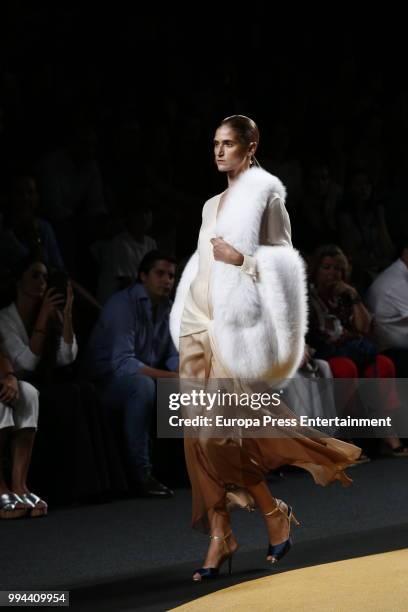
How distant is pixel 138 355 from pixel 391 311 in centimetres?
206

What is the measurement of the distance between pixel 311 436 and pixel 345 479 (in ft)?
0.58

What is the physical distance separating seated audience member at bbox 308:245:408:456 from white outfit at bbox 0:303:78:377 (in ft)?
6.43

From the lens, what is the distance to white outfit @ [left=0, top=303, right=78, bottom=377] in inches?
213

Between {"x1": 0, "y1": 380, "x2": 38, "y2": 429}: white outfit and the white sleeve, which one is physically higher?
the white sleeve

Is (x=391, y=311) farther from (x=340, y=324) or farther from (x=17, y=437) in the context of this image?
(x=17, y=437)

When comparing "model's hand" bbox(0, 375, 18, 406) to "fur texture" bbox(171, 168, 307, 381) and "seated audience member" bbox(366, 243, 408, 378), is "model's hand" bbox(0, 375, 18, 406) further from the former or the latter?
"seated audience member" bbox(366, 243, 408, 378)

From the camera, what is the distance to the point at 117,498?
5.75m

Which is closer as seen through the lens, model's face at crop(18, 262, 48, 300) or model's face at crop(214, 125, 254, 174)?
model's face at crop(214, 125, 254, 174)

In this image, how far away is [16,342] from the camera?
544cm

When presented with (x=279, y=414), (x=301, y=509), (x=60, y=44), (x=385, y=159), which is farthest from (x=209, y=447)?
(x=385, y=159)

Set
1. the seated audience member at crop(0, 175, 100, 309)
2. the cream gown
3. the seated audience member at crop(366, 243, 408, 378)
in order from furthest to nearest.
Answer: the seated audience member at crop(366, 243, 408, 378), the seated audience member at crop(0, 175, 100, 309), the cream gown

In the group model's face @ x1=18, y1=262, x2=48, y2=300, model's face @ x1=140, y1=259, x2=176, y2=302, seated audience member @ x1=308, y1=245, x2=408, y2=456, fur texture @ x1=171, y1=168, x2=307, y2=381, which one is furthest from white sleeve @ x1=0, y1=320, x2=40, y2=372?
seated audience member @ x1=308, y1=245, x2=408, y2=456

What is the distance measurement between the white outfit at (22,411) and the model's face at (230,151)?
1705 millimetres

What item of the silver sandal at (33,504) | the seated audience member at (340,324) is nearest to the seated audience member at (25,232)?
the silver sandal at (33,504)
